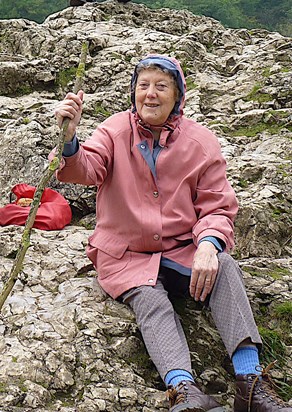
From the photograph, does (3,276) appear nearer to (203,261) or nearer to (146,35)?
(203,261)

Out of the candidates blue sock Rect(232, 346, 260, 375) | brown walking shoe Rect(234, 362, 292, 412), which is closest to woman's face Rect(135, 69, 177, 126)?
blue sock Rect(232, 346, 260, 375)

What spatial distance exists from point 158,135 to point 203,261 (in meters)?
0.87

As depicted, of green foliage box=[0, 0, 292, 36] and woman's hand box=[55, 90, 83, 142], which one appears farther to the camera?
green foliage box=[0, 0, 292, 36]

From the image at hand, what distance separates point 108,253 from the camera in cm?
330

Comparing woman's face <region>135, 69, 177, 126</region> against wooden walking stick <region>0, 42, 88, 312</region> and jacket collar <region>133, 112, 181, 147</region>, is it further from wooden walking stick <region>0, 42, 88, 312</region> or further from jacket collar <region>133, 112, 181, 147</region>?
wooden walking stick <region>0, 42, 88, 312</region>

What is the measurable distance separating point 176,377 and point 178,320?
17.6 inches

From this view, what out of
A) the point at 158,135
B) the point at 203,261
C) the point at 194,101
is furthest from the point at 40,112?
the point at 203,261

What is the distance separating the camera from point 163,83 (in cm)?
338

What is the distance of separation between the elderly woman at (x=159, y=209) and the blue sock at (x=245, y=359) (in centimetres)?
2

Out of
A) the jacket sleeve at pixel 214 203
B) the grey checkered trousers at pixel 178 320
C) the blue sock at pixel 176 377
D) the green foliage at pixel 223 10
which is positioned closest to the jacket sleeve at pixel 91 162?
the jacket sleeve at pixel 214 203

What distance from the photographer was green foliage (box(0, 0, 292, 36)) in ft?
80.0

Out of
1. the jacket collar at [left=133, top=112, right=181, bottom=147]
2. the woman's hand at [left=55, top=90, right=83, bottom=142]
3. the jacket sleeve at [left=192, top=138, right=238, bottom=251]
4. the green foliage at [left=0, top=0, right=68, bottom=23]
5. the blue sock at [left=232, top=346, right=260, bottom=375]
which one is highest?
the woman's hand at [left=55, top=90, right=83, bottom=142]

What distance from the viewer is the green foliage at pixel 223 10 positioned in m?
24.4

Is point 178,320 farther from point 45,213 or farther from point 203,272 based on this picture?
point 45,213
